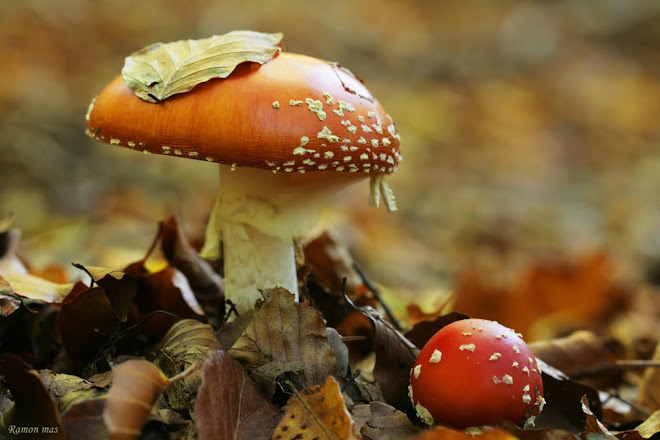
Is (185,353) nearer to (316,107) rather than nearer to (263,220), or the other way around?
(263,220)

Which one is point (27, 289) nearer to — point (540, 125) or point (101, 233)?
point (101, 233)

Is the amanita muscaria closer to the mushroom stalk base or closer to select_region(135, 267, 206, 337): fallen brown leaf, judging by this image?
the mushroom stalk base

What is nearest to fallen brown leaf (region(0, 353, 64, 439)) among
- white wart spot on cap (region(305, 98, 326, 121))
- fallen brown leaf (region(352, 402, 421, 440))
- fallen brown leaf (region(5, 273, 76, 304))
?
fallen brown leaf (region(5, 273, 76, 304))

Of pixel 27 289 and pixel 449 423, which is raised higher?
pixel 27 289

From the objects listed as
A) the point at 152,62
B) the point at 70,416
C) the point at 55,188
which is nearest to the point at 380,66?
the point at 55,188

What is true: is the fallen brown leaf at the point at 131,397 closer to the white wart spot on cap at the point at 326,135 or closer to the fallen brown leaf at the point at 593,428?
the white wart spot on cap at the point at 326,135

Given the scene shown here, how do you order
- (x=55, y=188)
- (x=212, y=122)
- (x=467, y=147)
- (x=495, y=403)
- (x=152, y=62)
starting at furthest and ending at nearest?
(x=467, y=147)
(x=55, y=188)
(x=152, y=62)
(x=212, y=122)
(x=495, y=403)

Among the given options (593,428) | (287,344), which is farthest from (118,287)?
(593,428)

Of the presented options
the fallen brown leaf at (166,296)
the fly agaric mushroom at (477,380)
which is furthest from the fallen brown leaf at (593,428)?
the fallen brown leaf at (166,296)
